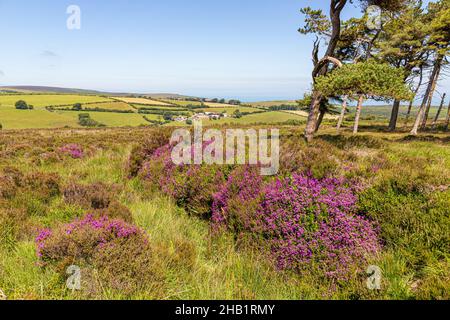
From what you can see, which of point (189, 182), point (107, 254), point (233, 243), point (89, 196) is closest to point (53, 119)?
point (89, 196)

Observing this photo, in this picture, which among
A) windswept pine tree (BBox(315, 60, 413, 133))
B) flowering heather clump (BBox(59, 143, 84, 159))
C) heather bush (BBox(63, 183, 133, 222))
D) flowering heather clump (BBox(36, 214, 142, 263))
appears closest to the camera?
flowering heather clump (BBox(36, 214, 142, 263))

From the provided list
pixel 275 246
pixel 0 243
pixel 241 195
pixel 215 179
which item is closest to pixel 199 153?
pixel 215 179

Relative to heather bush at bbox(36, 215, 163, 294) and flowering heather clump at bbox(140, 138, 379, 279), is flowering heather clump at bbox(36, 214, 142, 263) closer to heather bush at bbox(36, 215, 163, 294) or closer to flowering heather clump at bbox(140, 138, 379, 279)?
heather bush at bbox(36, 215, 163, 294)

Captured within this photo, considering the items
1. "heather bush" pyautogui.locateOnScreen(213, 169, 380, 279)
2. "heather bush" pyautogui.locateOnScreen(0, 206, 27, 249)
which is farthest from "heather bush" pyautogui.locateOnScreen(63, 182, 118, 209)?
"heather bush" pyautogui.locateOnScreen(213, 169, 380, 279)

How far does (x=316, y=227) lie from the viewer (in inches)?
150

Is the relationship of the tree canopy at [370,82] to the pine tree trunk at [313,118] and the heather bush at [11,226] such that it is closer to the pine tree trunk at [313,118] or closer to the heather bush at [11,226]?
the pine tree trunk at [313,118]

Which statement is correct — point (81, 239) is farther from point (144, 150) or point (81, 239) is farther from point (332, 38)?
point (332, 38)

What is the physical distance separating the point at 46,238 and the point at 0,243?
30.3 inches

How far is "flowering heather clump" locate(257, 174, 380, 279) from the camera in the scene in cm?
348

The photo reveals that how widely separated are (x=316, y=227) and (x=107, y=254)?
2989 mm

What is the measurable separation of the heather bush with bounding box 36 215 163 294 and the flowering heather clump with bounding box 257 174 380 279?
6.28 ft
